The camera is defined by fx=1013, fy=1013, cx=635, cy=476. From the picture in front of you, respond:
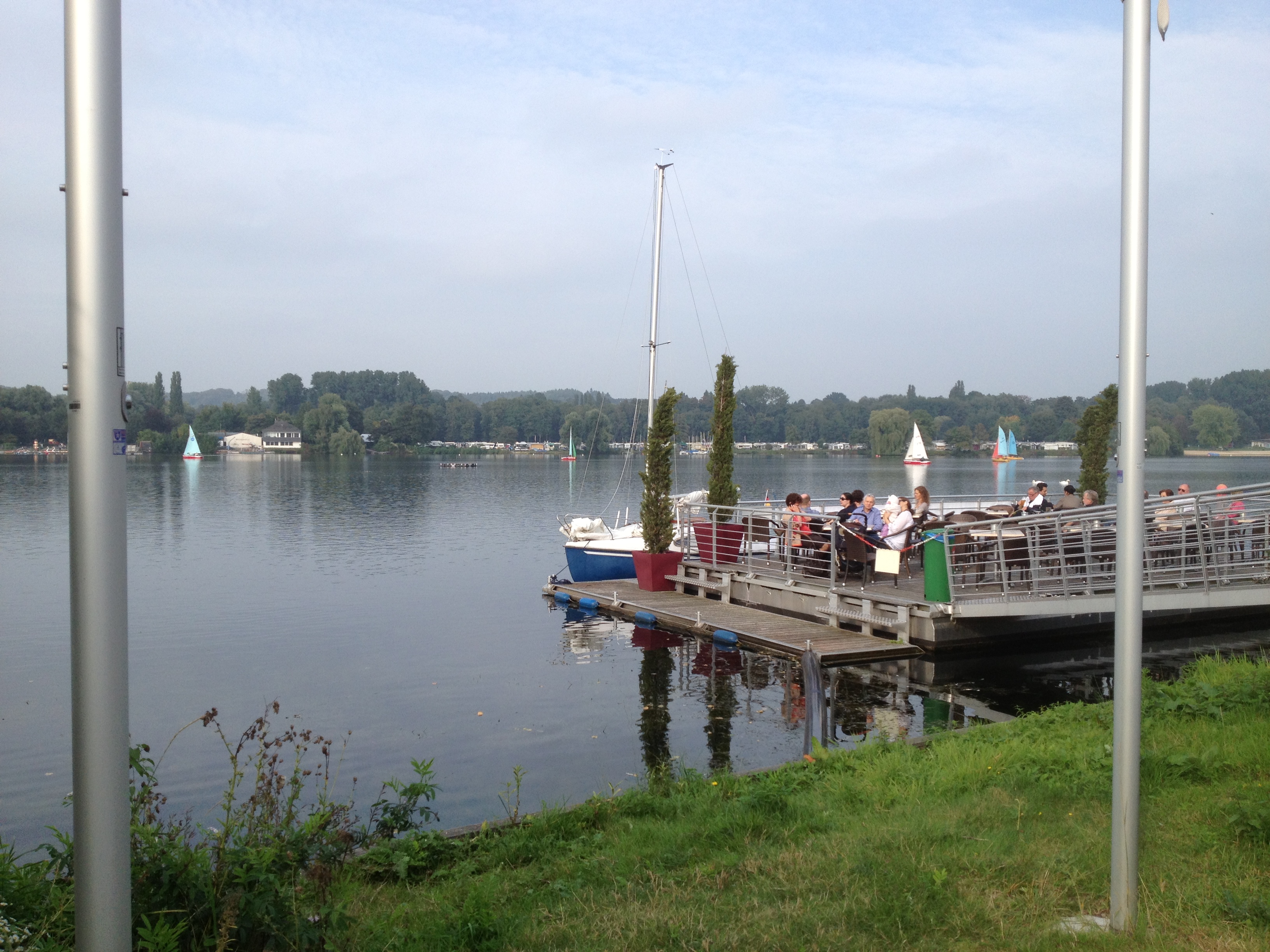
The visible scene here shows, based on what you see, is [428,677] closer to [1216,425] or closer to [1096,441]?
[1096,441]

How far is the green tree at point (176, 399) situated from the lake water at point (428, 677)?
451ft

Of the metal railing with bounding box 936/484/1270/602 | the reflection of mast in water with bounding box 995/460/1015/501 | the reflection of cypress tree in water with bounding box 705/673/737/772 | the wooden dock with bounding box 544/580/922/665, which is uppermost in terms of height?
the metal railing with bounding box 936/484/1270/602

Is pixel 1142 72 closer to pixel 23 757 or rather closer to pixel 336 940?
pixel 336 940

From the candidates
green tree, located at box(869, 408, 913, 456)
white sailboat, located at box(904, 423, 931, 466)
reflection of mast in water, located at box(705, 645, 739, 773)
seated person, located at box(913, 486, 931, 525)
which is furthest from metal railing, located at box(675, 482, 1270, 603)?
green tree, located at box(869, 408, 913, 456)

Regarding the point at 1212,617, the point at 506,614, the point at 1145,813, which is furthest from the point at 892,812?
the point at 506,614

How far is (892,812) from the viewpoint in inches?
239

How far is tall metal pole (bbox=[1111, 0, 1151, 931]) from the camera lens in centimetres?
396

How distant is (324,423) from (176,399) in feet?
132

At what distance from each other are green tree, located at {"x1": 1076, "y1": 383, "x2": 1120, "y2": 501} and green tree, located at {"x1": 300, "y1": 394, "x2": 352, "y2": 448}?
5268 inches

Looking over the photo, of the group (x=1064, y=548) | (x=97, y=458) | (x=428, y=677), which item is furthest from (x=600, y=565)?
(x=97, y=458)

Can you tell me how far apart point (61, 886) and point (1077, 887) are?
174 inches

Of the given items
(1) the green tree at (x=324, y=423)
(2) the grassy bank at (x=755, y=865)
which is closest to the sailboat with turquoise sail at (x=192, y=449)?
(1) the green tree at (x=324, y=423)

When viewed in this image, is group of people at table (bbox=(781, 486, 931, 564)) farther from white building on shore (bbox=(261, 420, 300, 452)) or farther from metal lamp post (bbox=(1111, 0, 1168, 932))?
white building on shore (bbox=(261, 420, 300, 452))

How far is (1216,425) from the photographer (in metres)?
74.5
